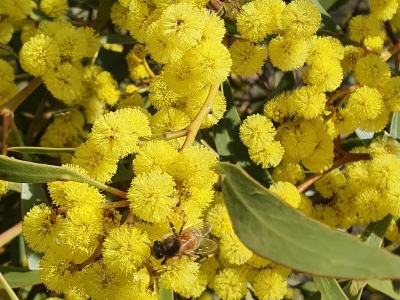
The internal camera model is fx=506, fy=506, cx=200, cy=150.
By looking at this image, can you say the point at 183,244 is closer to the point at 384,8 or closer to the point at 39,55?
the point at 39,55

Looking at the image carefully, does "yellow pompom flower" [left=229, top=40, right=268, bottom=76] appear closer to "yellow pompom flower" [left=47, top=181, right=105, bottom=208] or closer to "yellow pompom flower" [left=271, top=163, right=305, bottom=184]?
"yellow pompom flower" [left=271, top=163, right=305, bottom=184]

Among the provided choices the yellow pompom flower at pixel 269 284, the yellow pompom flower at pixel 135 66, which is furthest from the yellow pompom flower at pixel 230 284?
the yellow pompom flower at pixel 135 66

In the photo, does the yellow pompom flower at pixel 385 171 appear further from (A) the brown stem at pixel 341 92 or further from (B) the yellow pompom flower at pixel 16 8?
(B) the yellow pompom flower at pixel 16 8

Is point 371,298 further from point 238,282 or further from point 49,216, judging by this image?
point 49,216

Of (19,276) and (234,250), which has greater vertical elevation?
(234,250)

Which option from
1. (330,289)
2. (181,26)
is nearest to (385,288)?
(330,289)

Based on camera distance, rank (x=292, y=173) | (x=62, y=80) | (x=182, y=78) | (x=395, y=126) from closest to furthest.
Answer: (x=182, y=78) < (x=62, y=80) < (x=292, y=173) < (x=395, y=126)

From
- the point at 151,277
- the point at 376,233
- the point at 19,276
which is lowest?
the point at 19,276
